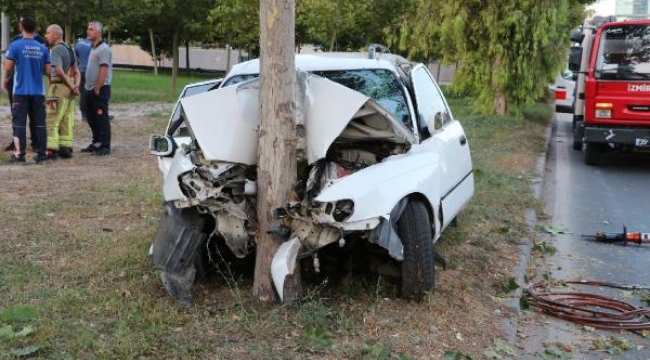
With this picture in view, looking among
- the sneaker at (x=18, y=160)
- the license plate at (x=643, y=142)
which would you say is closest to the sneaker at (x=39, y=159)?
the sneaker at (x=18, y=160)

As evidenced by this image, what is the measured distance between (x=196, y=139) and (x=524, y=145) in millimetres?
10409

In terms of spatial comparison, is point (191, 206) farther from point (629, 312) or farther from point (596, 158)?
point (596, 158)

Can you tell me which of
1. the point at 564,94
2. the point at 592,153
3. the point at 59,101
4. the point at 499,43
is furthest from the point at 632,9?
the point at 59,101

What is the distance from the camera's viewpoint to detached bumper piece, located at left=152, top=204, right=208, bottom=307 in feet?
15.7

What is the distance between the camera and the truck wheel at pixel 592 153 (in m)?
13.2

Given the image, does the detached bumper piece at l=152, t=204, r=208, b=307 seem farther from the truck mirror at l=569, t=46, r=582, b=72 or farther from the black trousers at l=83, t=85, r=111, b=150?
the truck mirror at l=569, t=46, r=582, b=72

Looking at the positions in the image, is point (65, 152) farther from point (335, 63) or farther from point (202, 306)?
point (202, 306)

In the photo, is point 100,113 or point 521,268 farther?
point 100,113

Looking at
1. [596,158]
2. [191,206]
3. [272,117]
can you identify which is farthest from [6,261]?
[596,158]

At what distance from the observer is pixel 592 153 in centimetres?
1324

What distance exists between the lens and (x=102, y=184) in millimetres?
8742

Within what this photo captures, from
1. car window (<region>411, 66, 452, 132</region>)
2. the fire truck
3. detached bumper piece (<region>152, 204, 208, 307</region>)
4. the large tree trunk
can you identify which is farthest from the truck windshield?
detached bumper piece (<region>152, 204, 208, 307</region>)

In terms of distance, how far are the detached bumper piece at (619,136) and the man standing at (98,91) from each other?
762 cm

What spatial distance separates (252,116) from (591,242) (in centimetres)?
448
